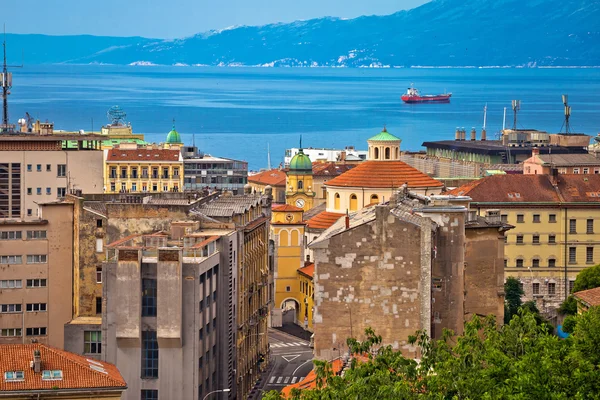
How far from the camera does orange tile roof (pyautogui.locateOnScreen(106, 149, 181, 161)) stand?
459 ft

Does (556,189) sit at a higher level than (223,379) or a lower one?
higher

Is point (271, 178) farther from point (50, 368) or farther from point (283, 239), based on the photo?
point (50, 368)

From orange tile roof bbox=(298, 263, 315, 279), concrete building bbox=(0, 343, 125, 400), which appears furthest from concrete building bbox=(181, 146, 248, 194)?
concrete building bbox=(0, 343, 125, 400)

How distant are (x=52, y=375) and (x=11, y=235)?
25401 mm

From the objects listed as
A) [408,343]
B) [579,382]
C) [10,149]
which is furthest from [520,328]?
[10,149]

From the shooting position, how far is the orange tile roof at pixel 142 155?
140 m

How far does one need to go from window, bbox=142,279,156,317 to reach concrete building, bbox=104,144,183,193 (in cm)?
6897

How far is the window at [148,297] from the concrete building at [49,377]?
32.3 feet

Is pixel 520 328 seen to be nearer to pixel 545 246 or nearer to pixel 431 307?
pixel 431 307

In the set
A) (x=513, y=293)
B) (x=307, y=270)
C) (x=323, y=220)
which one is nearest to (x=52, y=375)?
(x=513, y=293)

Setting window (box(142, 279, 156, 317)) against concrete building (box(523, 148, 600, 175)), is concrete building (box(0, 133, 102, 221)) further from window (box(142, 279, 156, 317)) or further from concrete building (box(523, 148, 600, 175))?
concrete building (box(523, 148, 600, 175))

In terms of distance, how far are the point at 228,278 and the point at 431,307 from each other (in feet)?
45.9

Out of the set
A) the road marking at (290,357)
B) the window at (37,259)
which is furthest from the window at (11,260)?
the road marking at (290,357)

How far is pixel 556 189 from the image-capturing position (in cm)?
11925
